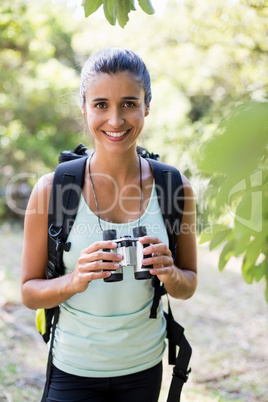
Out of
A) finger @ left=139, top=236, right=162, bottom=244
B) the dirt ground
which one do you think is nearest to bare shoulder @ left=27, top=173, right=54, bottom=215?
finger @ left=139, top=236, right=162, bottom=244

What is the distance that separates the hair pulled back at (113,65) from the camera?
6.35 feet

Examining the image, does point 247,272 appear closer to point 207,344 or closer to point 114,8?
point 114,8

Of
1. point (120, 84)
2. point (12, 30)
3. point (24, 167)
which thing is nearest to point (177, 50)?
point (24, 167)

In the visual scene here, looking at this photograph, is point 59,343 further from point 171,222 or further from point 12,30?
point 12,30

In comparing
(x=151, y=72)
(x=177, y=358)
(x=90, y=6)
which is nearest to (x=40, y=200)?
(x=90, y=6)

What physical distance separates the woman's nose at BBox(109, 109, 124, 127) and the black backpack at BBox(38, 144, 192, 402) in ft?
0.87

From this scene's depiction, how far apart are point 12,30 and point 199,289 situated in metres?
4.21

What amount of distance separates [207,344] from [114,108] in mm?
3608

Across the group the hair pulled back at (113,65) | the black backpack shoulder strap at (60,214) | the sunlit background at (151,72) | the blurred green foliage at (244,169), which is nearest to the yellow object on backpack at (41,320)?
the black backpack shoulder strap at (60,214)

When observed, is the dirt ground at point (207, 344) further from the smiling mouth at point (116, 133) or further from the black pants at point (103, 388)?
the smiling mouth at point (116, 133)

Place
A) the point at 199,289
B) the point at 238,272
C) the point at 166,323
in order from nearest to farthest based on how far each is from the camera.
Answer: the point at 166,323, the point at 199,289, the point at 238,272

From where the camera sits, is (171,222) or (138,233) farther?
(171,222)

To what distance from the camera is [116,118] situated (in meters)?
1.89

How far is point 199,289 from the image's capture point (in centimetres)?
684
